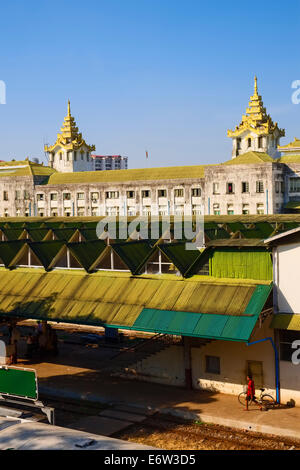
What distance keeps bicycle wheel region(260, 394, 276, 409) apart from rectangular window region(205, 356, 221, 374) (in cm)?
280

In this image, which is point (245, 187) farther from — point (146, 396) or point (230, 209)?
point (146, 396)

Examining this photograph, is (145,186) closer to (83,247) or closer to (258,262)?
(83,247)

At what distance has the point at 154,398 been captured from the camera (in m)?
29.5

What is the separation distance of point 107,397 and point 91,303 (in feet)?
17.3

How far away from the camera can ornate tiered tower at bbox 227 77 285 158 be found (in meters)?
121

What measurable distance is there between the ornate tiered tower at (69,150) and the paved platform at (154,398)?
105m


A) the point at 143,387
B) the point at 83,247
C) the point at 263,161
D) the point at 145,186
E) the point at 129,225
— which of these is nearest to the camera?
the point at 143,387

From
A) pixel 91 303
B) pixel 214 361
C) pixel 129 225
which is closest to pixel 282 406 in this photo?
pixel 214 361

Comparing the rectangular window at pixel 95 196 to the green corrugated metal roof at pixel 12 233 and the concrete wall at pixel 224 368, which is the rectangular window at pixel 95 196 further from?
the concrete wall at pixel 224 368

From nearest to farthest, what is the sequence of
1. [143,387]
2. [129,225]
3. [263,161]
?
[143,387], [129,225], [263,161]

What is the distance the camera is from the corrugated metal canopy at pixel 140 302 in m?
27.6

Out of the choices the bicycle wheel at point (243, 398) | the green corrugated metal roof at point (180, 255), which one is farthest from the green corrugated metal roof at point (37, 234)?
the bicycle wheel at point (243, 398)

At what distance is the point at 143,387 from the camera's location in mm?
31641

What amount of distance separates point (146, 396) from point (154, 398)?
1.77 feet
